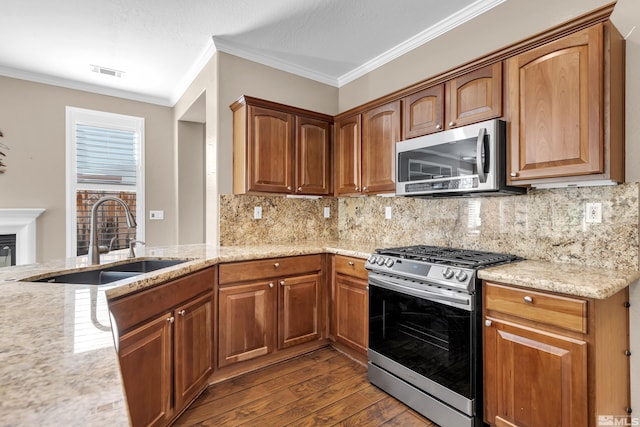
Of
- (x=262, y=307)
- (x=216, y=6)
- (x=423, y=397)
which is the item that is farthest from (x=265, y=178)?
(x=423, y=397)

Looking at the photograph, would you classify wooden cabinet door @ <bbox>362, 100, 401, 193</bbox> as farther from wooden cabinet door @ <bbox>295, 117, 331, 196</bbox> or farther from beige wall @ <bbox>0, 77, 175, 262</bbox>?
beige wall @ <bbox>0, 77, 175, 262</bbox>

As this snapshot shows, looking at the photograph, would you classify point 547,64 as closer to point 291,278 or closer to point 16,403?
point 291,278

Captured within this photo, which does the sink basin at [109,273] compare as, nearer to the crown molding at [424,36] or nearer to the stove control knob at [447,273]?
the stove control knob at [447,273]

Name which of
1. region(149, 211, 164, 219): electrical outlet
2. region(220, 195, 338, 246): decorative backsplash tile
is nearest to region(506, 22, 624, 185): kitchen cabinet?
region(220, 195, 338, 246): decorative backsplash tile

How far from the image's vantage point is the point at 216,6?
2402 mm

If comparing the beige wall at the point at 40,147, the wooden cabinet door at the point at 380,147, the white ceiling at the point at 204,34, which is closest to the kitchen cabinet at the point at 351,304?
A: the wooden cabinet door at the point at 380,147

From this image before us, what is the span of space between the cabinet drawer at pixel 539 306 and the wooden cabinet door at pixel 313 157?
1.85 meters

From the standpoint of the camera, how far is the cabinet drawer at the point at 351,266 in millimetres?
2504

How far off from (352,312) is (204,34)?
268cm

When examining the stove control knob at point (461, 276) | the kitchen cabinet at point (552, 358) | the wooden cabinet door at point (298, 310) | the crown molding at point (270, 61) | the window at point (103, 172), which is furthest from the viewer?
the window at point (103, 172)

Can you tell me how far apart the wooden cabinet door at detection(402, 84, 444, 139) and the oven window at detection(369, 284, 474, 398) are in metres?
1.23

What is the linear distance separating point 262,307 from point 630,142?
2.51 m

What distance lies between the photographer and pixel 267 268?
8.23 ft

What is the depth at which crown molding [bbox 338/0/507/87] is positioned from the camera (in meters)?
2.39
